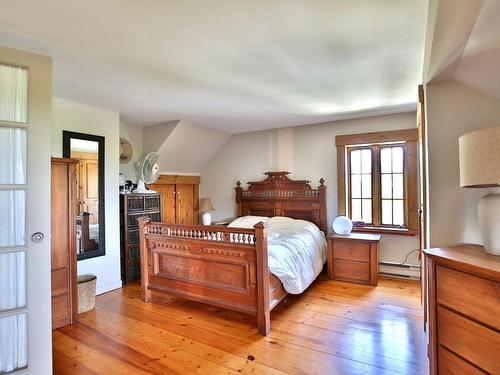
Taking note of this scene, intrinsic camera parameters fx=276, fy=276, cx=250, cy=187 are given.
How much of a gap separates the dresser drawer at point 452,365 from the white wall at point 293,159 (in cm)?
254

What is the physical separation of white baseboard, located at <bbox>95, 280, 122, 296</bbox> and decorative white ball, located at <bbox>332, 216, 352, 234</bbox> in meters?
2.97

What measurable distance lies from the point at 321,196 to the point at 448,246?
2.54 metres

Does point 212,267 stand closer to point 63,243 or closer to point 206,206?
point 63,243

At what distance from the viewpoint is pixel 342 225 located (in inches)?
151

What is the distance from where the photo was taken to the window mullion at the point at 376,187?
13.1 ft

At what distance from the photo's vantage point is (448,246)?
170cm

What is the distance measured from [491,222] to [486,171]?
30cm

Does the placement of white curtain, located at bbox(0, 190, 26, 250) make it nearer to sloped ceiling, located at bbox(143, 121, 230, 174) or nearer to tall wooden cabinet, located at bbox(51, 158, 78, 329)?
tall wooden cabinet, located at bbox(51, 158, 78, 329)

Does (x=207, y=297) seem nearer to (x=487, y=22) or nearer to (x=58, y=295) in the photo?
(x=58, y=295)

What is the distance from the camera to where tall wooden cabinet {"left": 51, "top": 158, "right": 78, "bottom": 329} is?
8.25 feet

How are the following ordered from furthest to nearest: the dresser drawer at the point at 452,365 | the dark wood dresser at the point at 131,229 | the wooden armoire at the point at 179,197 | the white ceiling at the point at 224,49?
the wooden armoire at the point at 179,197 → the dark wood dresser at the point at 131,229 → the white ceiling at the point at 224,49 → the dresser drawer at the point at 452,365

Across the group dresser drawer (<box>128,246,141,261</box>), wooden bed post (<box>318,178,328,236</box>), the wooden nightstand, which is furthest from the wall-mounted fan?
the wooden nightstand

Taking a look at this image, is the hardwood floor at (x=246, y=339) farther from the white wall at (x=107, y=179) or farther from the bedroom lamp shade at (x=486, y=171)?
the bedroom lamp shade at (x=486, y=171)

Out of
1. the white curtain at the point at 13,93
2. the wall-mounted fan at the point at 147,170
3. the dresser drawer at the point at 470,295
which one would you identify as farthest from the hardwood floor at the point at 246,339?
the white curtain at the point at 13,93
